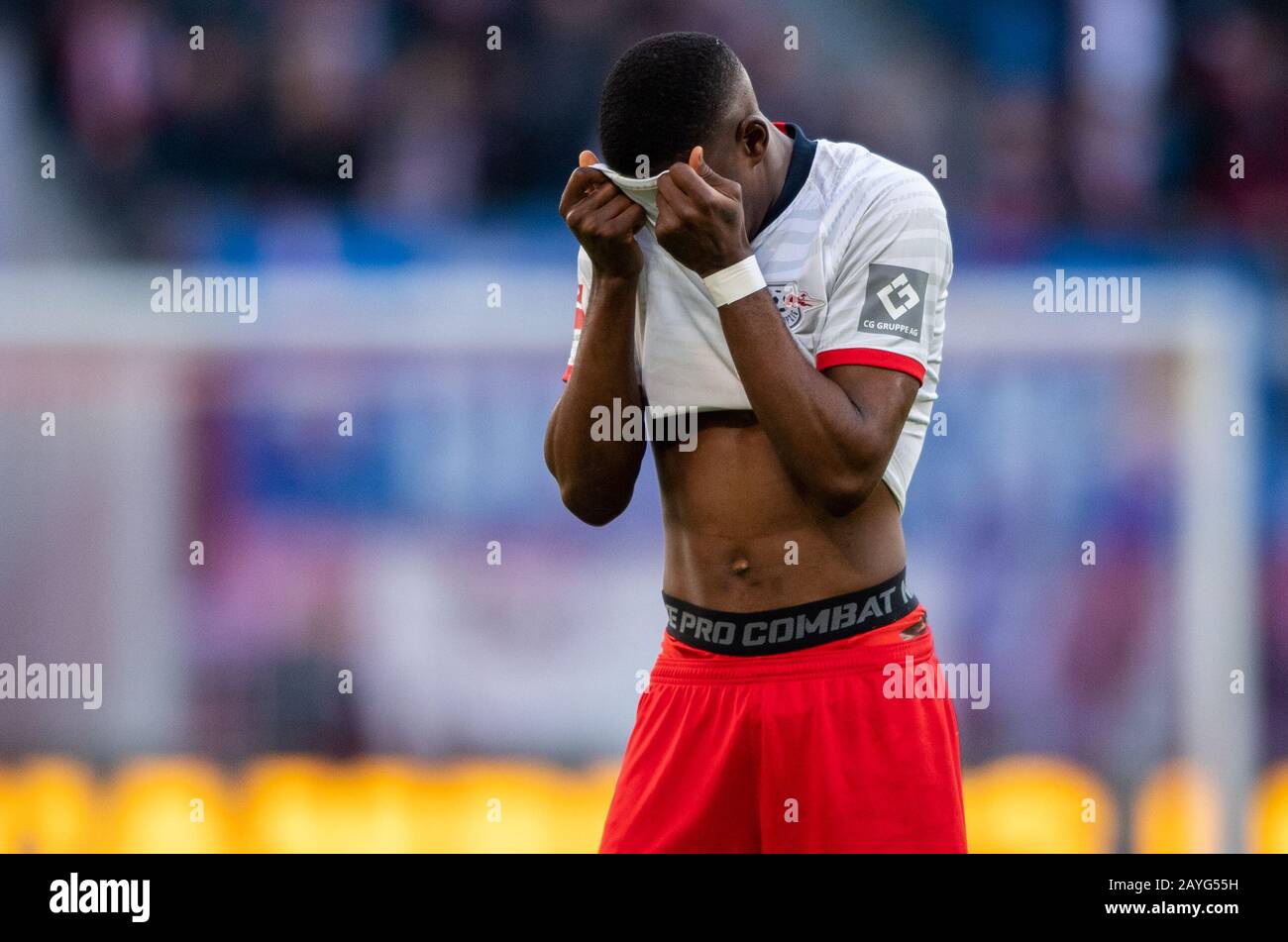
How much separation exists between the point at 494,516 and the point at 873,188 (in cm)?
260

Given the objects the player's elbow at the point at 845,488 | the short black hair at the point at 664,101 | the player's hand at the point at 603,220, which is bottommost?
the player's elbow at the point at 845,488

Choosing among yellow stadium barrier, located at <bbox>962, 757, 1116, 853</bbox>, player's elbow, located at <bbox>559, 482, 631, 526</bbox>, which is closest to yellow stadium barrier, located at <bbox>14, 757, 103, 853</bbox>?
yellow stadium barrier, located at <bbox>962, 757, 1116, 853</bbox>

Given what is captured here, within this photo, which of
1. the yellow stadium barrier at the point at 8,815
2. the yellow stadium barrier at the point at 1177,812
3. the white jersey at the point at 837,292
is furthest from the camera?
the yellow stadium barrier at the point at 8,815

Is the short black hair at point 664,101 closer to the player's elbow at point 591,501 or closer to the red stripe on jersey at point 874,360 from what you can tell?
the red stripe on jersey at point 874,360

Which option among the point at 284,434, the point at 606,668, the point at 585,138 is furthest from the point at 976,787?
the point at 585,138

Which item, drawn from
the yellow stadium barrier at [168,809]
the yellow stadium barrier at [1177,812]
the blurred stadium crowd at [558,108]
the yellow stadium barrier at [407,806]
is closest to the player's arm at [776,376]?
the yellow stadium barrier at [407,806]

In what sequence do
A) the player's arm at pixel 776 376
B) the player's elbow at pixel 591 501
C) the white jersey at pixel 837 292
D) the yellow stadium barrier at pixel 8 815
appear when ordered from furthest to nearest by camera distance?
the yellow stadium barrier at pixel 8 815
the player's elbow at pixel 591 501
the white jersey at pixel 837 292
the player's arm at pixel 776 376

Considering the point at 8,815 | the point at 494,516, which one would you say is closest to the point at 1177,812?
the point at 494,516

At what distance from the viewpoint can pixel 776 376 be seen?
1.78 meters

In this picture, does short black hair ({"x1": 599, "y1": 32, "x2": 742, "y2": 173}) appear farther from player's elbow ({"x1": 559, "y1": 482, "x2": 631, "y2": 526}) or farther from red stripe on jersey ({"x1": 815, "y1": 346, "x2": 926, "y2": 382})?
player's elbow ({"x1": 559, "y1": 482, "x2": 631, "y2": 526})

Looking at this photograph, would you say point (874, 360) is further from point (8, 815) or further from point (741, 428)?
point (8, 815)

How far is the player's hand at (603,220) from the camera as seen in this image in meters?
1.89

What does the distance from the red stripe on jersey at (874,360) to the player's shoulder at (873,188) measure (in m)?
0.20

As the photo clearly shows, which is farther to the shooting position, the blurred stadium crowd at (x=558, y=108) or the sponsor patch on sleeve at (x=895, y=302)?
the blurred stadium crowd at (x=558, y=108)
